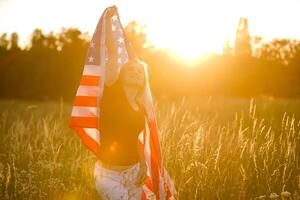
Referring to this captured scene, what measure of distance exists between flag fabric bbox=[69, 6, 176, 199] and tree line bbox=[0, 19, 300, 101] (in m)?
24.6

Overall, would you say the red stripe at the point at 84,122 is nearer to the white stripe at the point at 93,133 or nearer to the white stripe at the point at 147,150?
the white stripe at the point at 93,133

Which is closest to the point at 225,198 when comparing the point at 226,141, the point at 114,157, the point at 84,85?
the point at 226,141

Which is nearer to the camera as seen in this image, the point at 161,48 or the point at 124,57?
the point at 124,57

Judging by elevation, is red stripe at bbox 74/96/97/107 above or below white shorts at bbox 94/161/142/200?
above

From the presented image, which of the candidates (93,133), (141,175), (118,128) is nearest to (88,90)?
(93,133)

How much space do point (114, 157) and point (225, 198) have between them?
1.60 m

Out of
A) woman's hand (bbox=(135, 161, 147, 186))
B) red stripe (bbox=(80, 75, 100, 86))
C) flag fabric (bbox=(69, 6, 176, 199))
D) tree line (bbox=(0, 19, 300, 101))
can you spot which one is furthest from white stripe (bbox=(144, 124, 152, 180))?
tree line (bbox=(0, 19, 300, 101))

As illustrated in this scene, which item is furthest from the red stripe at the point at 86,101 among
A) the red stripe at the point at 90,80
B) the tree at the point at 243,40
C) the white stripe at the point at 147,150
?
the tree at the point at 243,40

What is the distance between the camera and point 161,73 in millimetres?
31719

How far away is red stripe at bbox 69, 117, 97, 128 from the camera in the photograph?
440 cm

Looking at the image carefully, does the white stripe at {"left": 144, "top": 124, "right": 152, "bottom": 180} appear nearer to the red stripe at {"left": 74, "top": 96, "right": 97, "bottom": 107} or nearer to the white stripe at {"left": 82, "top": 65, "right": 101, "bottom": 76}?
the red stripe at {"left": 74, "top": 96, "right": 97, "bottom": 107}

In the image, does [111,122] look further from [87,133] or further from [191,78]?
[191,78]

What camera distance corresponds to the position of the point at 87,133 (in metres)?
4.53

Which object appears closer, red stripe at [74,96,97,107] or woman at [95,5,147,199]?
woman at [95,5,147,199]
